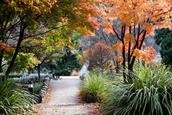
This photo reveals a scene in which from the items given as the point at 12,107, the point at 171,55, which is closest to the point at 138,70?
the point at 12,107

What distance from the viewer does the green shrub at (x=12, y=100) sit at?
10331 millimetres

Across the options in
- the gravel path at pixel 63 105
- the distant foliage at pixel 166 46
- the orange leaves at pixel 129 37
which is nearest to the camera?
the gravel path at pixel 63 105

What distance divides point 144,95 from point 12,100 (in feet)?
12.0

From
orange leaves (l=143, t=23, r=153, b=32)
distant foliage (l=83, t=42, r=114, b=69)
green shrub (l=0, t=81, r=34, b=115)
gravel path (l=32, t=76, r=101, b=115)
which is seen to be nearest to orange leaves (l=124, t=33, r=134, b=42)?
orange leaves (l=143, t=23, r=153, b=32)

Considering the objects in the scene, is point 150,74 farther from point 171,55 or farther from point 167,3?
point 171,55

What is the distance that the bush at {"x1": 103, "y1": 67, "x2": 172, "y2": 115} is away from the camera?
964 cm

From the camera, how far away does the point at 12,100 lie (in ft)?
35.0

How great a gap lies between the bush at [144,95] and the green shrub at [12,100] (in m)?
2.34

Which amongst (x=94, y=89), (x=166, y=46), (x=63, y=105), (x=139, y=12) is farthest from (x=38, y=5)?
(x=166, y=46)

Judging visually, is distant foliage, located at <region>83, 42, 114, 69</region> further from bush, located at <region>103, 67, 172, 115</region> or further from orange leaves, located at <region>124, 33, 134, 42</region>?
bush, located at <region>103, 67, 172, 115</region>

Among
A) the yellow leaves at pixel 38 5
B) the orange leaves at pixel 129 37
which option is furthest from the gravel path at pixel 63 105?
the yellow leaves at pixel 38 5

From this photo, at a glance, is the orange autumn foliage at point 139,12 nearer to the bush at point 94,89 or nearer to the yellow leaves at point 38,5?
the yellow leaves at point 38,5

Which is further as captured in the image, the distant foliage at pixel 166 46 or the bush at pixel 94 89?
the distant foliage at pixel 166 46

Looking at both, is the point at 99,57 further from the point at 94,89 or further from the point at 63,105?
the point at 63,105
